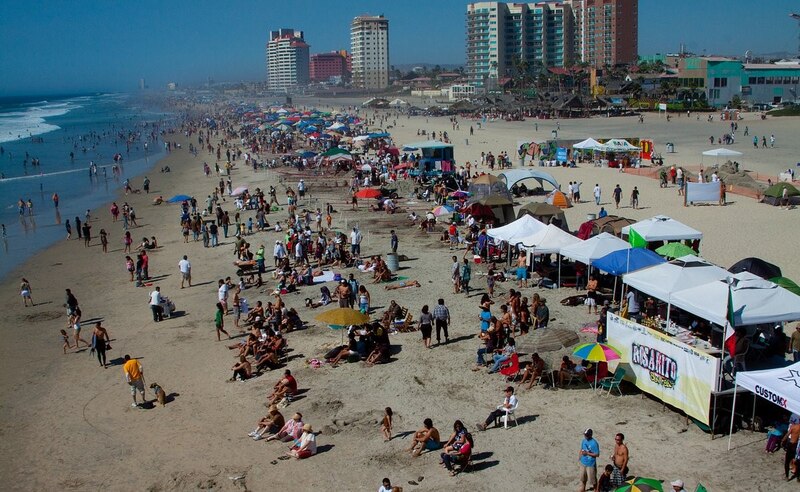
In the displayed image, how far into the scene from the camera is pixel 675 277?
12234 mm

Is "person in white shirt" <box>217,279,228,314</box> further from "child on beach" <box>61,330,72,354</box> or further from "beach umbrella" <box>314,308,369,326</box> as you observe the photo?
"beach umbrella" <box>314,308,369,326</box>

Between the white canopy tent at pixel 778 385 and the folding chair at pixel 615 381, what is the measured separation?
2.09m

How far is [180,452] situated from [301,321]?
5340mm

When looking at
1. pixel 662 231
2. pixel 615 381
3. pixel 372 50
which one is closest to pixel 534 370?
pixel 615 381

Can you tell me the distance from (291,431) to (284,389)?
1487 mm

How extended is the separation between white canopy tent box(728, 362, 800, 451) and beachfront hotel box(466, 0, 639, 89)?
134m

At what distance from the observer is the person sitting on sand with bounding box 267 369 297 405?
1173 centimetres

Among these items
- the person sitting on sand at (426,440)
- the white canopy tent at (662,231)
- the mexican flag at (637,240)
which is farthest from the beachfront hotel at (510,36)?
the person sitting on sand at (426,440)

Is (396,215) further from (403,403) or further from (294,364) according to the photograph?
(403,403)

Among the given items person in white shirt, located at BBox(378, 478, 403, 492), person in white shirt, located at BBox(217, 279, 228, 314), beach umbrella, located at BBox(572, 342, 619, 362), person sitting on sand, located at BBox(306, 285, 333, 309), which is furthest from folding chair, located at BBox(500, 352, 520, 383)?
person in white shirt, located at BBox(217, 279, 228, 314)

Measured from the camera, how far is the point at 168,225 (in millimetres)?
29156

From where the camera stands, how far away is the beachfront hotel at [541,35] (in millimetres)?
141500

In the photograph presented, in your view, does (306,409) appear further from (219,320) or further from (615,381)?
(615,381)

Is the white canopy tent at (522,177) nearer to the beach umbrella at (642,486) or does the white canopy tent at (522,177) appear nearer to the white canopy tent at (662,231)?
the white canopy tent at (662,231)
